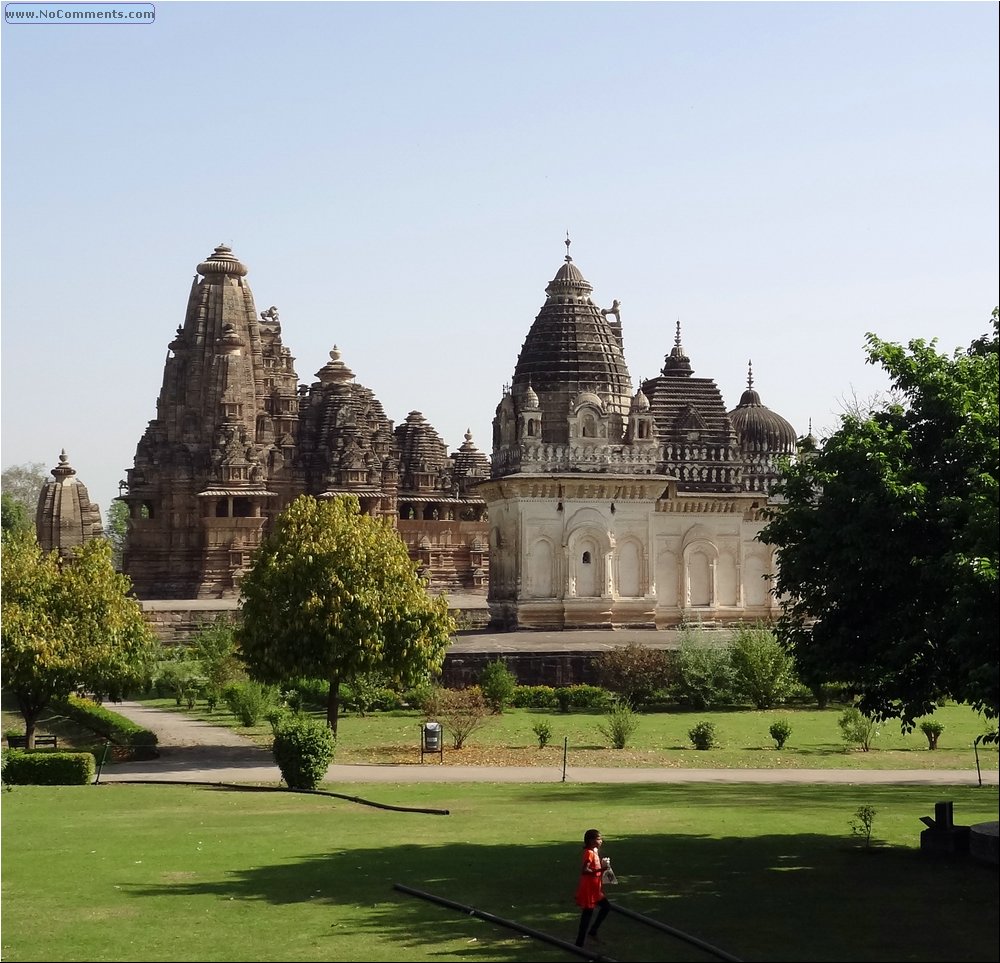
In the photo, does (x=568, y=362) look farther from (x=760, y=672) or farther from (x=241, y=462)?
(x=241, y=462)

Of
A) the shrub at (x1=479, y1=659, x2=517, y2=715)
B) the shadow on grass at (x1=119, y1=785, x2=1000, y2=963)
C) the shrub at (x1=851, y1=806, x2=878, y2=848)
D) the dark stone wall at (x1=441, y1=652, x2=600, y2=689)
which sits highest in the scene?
the dark stone wall at (x1=441, y1=652, x2=600, y2=689)

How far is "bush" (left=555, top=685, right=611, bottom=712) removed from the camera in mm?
44656

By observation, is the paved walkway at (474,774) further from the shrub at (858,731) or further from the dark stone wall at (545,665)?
the dark stone wall at (545,665)

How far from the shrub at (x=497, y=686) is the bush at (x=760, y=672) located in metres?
6.08

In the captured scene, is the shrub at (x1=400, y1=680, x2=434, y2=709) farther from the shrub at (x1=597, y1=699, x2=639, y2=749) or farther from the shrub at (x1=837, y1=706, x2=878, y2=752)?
the shrub at (x1=837, y1=706, x2=878, y2=752)

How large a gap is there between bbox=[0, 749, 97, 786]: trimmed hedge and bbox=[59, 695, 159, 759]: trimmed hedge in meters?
4.29

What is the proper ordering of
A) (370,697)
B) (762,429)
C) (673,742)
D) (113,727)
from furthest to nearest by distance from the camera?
(762,429)
(370,697)
(113,727)
(673,742)

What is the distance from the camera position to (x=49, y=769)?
29.7 m

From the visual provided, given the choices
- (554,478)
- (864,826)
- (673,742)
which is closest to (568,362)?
(554,478)

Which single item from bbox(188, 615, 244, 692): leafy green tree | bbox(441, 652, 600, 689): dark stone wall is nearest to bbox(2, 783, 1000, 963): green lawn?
bbox(188, 615, 244, 692): leafy green tree

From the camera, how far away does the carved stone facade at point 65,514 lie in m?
82.0

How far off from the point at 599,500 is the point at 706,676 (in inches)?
456

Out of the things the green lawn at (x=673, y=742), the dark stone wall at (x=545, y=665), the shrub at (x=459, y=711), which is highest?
the dark stone wall at (x=545, y=665)

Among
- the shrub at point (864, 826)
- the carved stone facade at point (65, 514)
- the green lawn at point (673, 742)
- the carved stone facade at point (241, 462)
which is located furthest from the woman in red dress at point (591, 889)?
the carved stone facade at point (65, 514)
